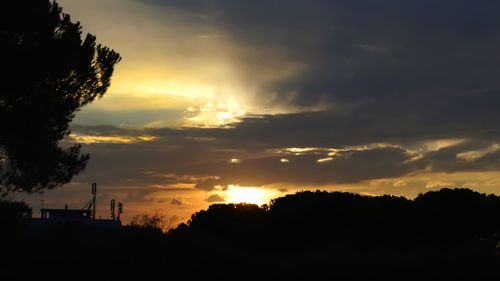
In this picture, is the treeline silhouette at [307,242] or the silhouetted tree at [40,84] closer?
the treeline silhouette at [307,242]

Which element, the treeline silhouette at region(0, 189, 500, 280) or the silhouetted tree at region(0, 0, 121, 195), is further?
the silhouetted tree at region(0, 0, 121, 195)

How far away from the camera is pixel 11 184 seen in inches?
1385

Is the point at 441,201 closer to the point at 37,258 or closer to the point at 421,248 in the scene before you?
the point at 421,248

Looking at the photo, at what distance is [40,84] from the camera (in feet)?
104

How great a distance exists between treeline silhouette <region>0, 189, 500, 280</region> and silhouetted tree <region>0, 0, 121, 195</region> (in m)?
3.98

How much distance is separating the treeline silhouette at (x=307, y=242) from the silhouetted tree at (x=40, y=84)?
3.98m

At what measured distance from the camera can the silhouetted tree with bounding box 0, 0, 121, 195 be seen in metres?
30.6

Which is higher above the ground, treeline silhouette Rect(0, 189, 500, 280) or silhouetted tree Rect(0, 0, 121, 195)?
silhouetted tree Rect(0, 0, 121, 195)

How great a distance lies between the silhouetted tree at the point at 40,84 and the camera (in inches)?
1203

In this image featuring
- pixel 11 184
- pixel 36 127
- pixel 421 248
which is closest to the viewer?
pixel 421 248

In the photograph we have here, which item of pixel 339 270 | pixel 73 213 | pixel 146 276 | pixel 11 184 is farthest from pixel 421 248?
pixel 73 213

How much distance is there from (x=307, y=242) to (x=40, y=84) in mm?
14288

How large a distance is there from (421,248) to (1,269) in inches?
560

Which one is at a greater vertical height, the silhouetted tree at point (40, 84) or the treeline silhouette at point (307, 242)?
the silhouetted tree at point (40, 84)
